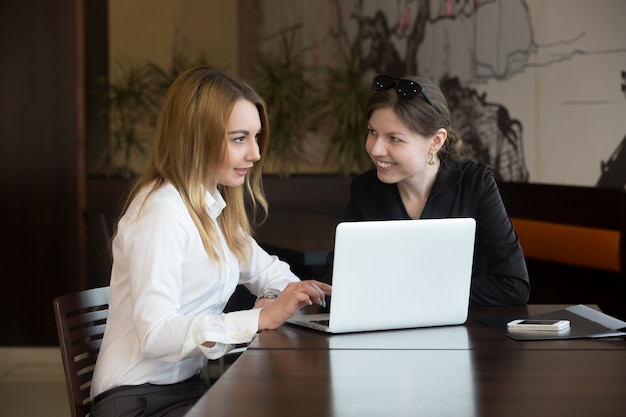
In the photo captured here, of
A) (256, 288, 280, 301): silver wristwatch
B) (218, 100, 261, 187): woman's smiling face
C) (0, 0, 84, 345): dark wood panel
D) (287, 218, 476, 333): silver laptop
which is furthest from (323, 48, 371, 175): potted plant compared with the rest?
(287, 218, 476, 333): silver laptop

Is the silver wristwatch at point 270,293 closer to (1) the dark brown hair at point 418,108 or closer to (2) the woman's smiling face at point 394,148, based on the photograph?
(2) the woman's smiling face at point 394,148

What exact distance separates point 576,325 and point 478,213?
719 mm

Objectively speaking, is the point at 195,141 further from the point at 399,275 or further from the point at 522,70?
the point at 522,70

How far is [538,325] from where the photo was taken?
95.0 inches

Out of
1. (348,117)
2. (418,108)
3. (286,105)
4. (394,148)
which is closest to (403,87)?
(418,108)

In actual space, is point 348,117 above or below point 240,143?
above

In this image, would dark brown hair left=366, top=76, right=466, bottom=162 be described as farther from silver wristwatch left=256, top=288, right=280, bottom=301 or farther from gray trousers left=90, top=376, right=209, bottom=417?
gray trousers left=90, top=376, right=209, bottom=417

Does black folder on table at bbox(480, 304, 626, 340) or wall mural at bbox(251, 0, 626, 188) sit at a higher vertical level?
wall mural at bbox(251, 0, 626, 188)

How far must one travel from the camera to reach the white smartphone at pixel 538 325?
94.5 inches

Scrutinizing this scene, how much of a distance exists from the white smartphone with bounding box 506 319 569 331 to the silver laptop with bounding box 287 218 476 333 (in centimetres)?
13

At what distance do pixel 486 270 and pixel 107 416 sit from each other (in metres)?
1.39

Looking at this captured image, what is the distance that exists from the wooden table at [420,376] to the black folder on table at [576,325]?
1.5 inches

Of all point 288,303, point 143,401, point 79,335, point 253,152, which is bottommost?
point 143,401

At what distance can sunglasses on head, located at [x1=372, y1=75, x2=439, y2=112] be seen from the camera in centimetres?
304
